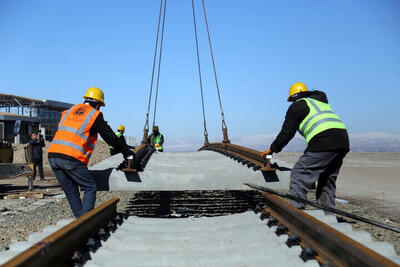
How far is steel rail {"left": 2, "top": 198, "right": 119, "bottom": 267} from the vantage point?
6.94ft

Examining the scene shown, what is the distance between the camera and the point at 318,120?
4.68m

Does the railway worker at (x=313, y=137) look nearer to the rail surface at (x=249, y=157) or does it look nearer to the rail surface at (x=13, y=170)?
the rail surface at (x=249, y=157)

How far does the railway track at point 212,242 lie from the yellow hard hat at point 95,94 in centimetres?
163

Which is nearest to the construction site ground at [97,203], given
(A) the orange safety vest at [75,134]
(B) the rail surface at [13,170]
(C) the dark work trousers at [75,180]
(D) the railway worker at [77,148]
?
(B) the rail surface at [13,170]

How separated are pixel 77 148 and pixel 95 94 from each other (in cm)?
84

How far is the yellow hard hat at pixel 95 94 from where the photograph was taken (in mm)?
4961

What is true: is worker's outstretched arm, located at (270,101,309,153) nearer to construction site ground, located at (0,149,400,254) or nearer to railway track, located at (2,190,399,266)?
railway track, located at (2,190,399,266)


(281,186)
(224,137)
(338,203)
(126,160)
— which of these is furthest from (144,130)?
(338,203)

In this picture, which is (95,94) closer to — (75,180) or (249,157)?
(75,180)

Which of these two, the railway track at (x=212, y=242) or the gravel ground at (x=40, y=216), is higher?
the railway track at (x=212, y=242)

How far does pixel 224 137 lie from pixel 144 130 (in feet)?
6.97

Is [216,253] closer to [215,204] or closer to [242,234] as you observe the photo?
[242,234]

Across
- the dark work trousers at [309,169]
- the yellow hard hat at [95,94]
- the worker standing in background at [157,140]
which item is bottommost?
the dark work trousers at [309,169]

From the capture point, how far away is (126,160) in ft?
19.0
